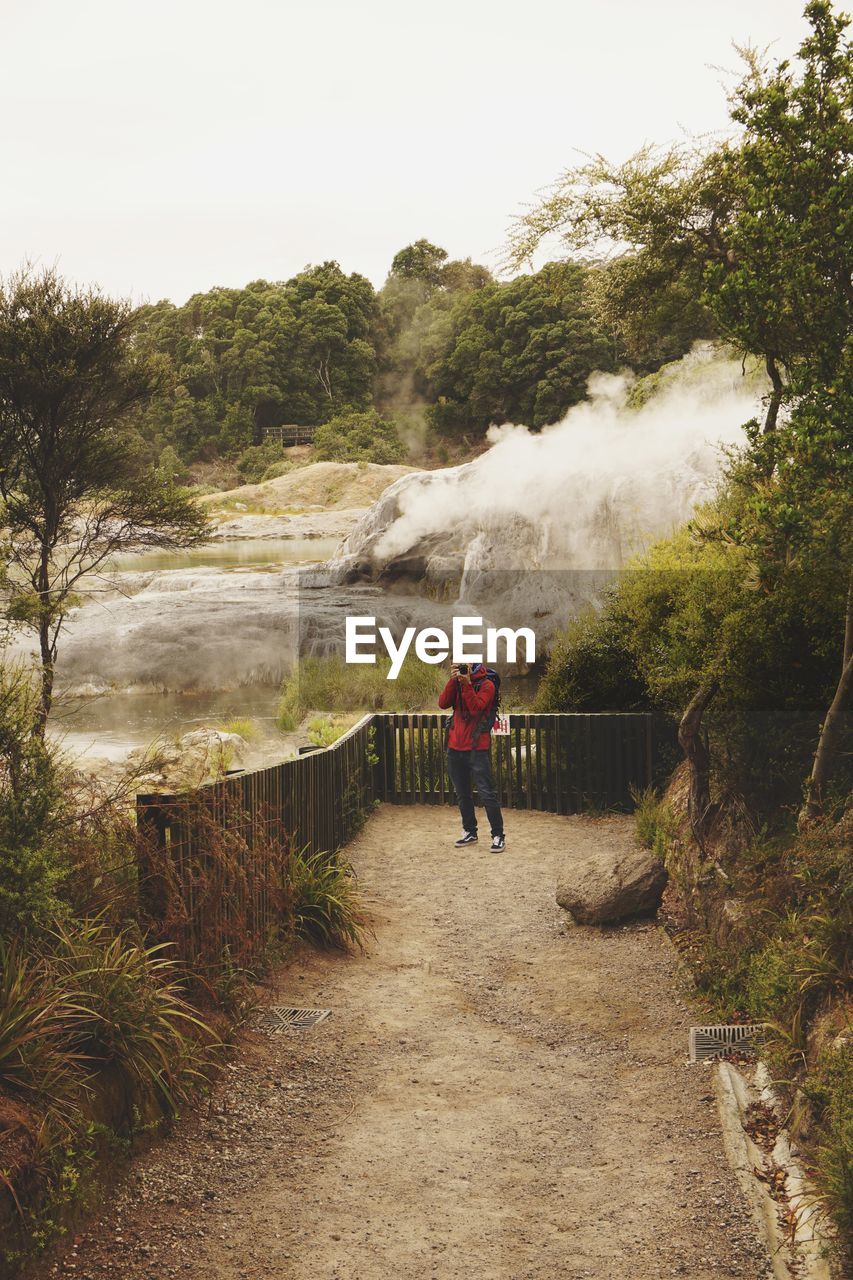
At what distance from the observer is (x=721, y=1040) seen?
604 cm

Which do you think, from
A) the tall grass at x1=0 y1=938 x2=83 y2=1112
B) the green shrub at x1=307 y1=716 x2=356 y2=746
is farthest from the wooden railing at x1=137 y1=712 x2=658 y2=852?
the tall grass at x1=0 y1=938 x2=83 y2=1112

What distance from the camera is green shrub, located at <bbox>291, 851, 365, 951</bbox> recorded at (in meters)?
7.84

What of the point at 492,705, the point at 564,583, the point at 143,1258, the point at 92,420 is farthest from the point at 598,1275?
the point at 564,583

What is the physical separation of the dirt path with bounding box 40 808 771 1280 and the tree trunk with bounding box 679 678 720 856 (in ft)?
2.89

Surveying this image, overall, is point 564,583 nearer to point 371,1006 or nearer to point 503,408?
point 371,1006

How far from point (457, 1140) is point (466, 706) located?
5365 mm

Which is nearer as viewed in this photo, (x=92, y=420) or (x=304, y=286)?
(x=92, y=420)

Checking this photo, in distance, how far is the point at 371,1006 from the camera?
6910mm

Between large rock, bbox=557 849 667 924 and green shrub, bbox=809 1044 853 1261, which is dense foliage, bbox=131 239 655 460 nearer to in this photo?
large rock, bbox=557 849 667 924

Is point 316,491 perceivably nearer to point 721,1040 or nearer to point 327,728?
point 327,728

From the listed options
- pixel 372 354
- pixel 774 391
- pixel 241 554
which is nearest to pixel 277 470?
pixel 372 354

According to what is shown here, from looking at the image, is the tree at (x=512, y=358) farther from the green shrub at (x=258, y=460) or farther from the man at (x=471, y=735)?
the man at (x=471, y=735)

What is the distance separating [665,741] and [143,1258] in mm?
9118

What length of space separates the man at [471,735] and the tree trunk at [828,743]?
3.95 meters
